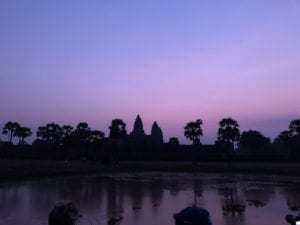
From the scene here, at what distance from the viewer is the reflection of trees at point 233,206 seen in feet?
57.9

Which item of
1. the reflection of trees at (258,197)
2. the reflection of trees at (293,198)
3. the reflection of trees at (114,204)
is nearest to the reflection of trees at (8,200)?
the reflection of trees at (114,204)

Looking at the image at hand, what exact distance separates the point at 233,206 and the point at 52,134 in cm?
7467

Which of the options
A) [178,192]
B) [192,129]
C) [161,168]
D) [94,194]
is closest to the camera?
[94,194]

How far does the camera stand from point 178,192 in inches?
1142

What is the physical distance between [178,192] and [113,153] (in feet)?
144

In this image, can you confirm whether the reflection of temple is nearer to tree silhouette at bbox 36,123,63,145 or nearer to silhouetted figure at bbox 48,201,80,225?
silhouetted figure at bbox 48,201,80,225

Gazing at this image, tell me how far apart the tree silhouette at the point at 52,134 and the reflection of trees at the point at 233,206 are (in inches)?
2568

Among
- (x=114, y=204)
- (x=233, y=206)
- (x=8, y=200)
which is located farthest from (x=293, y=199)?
(x=8, y=200)

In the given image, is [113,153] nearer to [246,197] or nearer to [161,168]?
[161,168]

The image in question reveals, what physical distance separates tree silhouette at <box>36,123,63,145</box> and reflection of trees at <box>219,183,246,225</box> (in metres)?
65.2

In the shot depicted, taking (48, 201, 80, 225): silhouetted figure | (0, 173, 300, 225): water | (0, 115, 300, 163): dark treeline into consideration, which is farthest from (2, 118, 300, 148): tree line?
(48, 201, 80, 225): silhouetted figure

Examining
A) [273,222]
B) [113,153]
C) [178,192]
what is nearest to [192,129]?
[113,153]

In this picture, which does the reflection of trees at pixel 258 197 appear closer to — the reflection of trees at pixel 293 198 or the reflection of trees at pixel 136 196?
the reflection of trees at pixel 293 198

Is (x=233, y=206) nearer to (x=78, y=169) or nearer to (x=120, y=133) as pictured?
(x=78, y=169)
